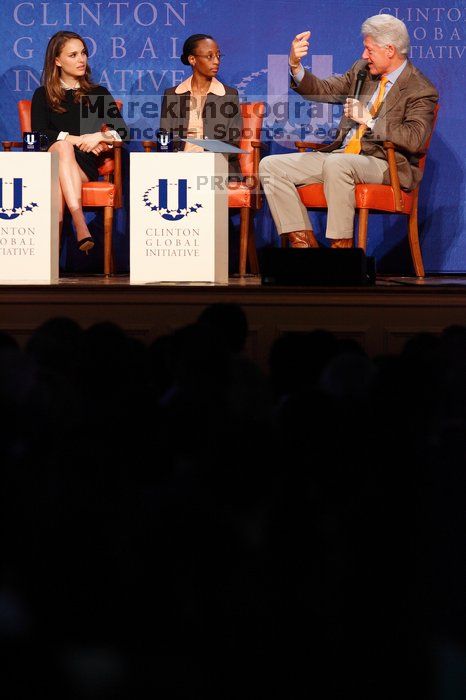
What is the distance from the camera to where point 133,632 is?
1030mm

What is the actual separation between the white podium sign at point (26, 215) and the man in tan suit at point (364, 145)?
123cm

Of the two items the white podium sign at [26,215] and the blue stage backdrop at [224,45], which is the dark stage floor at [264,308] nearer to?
the white podium sign at [26,215]

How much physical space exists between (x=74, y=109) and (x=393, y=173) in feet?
5.38

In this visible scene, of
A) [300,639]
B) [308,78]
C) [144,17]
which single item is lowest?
[300,639]

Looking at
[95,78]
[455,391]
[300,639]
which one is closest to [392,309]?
[455,391]

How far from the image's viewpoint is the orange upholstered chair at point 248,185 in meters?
4.77

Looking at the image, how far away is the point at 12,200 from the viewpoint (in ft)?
12.1

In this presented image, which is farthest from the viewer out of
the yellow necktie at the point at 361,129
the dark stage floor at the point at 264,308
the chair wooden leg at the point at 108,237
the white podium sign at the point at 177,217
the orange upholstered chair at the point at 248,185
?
the chair wooden leg at the point at 108,237

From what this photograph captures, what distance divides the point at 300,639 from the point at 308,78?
4194 millimetres

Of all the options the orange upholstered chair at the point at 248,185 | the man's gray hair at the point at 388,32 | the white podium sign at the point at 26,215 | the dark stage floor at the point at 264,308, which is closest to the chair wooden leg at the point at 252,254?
the orange upholstered chair at the point at 248,185

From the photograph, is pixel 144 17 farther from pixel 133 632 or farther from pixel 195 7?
pixel 133 632

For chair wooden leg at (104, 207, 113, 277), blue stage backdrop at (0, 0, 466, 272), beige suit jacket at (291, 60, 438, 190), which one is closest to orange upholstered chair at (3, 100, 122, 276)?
chair wooden leg at (104, 207, 113, 277)

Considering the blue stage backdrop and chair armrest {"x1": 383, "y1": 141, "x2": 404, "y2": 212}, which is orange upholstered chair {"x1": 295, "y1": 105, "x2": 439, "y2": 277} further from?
the blue stage backdrop

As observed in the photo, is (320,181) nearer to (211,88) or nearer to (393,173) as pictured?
(393,173)
